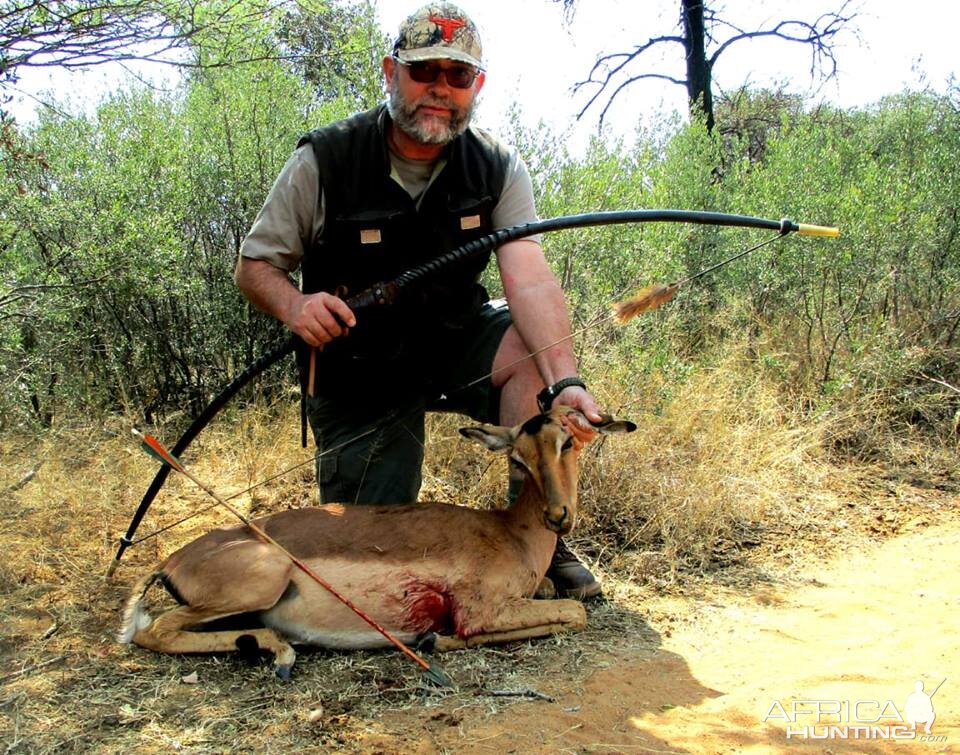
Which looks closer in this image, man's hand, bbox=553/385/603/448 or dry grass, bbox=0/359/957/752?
dry grass, bbox=0/359/957/752

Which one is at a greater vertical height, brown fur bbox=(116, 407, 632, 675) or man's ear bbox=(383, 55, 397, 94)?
man's ear bbox=(383, 55, 397, 94)

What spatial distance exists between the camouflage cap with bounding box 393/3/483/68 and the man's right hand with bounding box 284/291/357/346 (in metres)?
1.45

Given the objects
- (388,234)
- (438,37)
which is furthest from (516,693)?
(438,37)

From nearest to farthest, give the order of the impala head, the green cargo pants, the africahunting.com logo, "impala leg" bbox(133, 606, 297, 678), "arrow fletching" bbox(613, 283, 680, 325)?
the africahunting.com logo < "impala leg" bbox(133, 606, 297, 678) < the impala head < "arrow fletching" bbox(613, 283, 680, 325) < the green cargo pants

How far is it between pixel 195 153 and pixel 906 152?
28.0 ft

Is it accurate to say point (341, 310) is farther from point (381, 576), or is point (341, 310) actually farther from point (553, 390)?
point (381, 576)

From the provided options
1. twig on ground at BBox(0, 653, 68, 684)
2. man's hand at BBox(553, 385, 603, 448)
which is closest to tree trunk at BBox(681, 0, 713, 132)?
man's hand at BBox(553, 385, 603, 448)

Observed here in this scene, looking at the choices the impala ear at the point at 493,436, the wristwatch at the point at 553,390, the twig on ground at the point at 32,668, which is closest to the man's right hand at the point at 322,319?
the impala ear at the point at 493,436

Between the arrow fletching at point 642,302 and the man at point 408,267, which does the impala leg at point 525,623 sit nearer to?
the man at point 408,267

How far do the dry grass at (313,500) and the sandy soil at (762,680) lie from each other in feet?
0.46

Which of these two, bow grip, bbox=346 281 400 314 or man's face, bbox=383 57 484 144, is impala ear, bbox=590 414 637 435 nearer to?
bow grip, bbox=346 281 400 314

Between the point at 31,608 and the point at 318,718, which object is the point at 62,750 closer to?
the point at 318,718

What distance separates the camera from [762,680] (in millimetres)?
3918

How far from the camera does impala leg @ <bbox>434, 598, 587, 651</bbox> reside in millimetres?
4238
